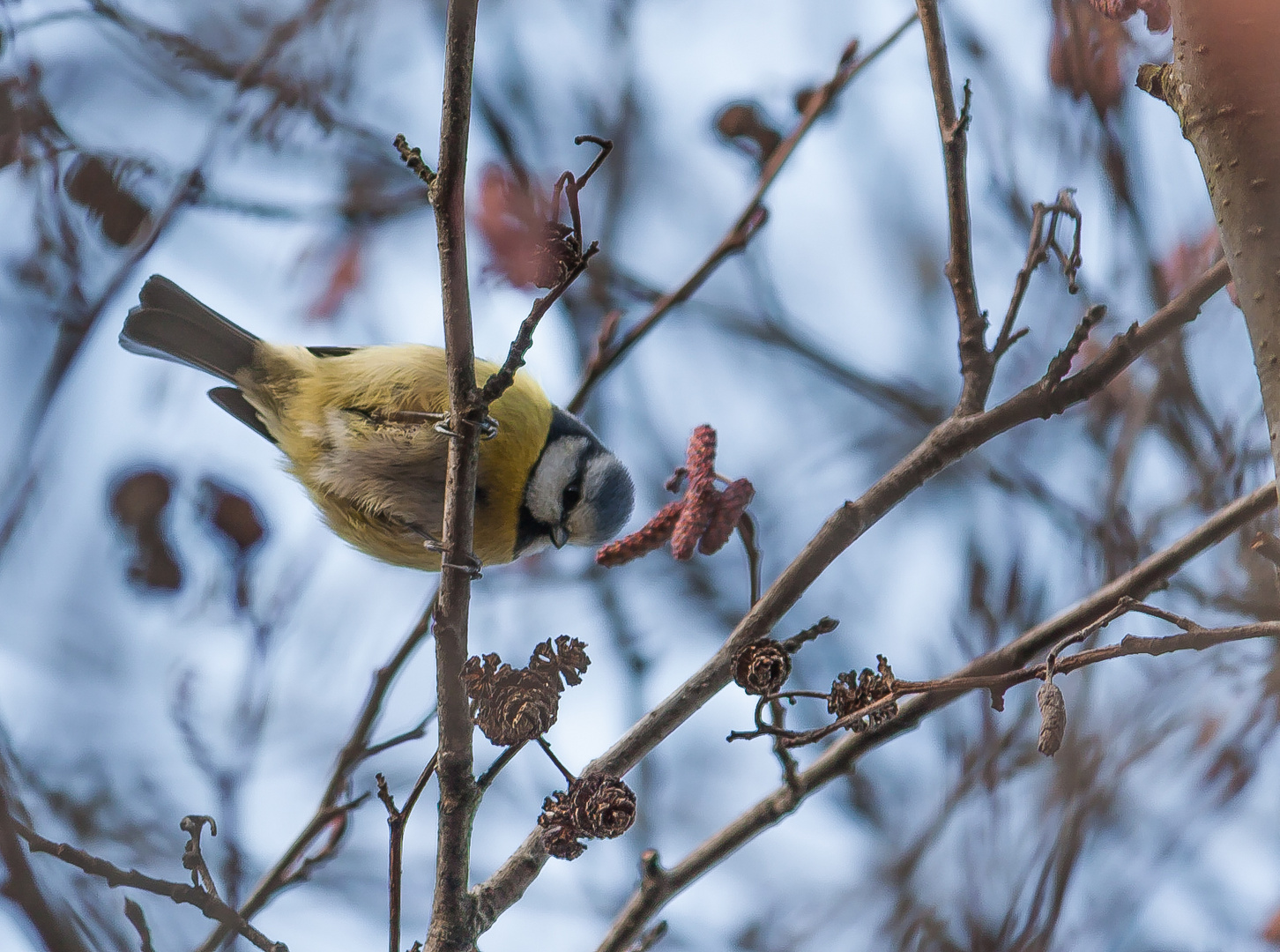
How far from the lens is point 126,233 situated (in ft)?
7.33

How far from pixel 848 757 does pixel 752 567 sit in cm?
31

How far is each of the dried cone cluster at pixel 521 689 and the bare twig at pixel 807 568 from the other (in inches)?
6.0

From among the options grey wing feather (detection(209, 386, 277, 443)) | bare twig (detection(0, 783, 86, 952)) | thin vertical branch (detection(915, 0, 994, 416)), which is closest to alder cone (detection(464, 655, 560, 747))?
bare twig (detection(0, 783, 86, 952))

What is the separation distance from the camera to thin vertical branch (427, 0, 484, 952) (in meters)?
1.24

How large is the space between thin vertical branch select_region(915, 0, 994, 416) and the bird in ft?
3.64

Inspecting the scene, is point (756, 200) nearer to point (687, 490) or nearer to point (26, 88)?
point (687, 490)

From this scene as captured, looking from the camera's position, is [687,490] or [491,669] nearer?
[491,669]

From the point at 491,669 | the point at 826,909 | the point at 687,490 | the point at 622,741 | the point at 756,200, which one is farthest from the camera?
the point at 826,909

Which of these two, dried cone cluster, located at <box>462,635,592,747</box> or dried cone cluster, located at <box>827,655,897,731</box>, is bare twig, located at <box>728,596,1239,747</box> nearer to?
dried cone cluster, located at <box>827,655,897,731</box>

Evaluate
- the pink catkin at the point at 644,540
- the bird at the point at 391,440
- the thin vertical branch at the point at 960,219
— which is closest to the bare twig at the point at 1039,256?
the thin vertical branch at the point at 960,219

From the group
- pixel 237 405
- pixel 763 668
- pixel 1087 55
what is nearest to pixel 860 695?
Result: pixel 763 668

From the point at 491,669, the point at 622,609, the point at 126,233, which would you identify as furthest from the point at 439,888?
the point at 622,609

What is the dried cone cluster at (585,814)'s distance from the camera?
4.18 feet

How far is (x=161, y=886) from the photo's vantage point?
124cm
